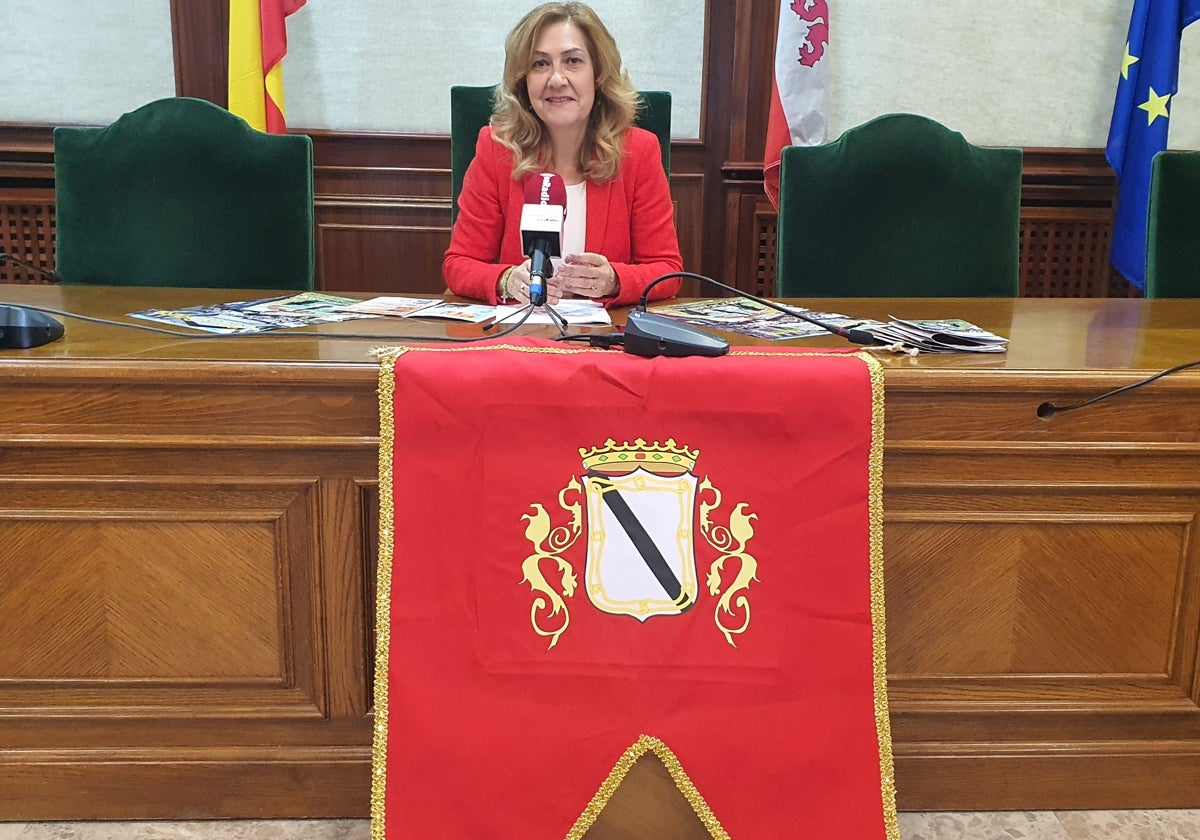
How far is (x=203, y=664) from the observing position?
118cm

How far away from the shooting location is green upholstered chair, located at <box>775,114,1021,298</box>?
1.97 meters

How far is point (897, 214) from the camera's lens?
1997mm

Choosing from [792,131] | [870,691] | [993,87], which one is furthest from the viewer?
[993,87]

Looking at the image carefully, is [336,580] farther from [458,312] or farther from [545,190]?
[545,190]

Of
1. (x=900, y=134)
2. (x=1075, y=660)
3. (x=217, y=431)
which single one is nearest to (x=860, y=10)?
(x=900, y=134)

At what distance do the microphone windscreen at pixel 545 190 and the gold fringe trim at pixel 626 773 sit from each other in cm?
84

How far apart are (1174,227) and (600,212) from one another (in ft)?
3.99

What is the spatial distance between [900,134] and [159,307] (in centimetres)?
148

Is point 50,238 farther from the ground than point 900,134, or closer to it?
closer to it

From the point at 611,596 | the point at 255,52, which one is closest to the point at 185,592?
the point at 611,596

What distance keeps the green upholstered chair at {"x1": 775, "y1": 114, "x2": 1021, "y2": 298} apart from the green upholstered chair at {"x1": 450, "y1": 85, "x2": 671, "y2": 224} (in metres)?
0.34

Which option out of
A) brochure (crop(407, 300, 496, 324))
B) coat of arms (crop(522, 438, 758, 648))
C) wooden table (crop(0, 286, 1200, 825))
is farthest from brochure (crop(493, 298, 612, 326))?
coat of arms (crop(522, 438, 758, 648))

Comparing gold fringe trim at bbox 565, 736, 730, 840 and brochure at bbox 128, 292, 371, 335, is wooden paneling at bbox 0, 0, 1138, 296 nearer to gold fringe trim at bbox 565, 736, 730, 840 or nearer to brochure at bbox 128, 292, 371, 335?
brochure at bbox 128, 292, 371, 335

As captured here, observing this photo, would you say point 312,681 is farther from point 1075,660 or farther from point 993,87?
point 993,87
